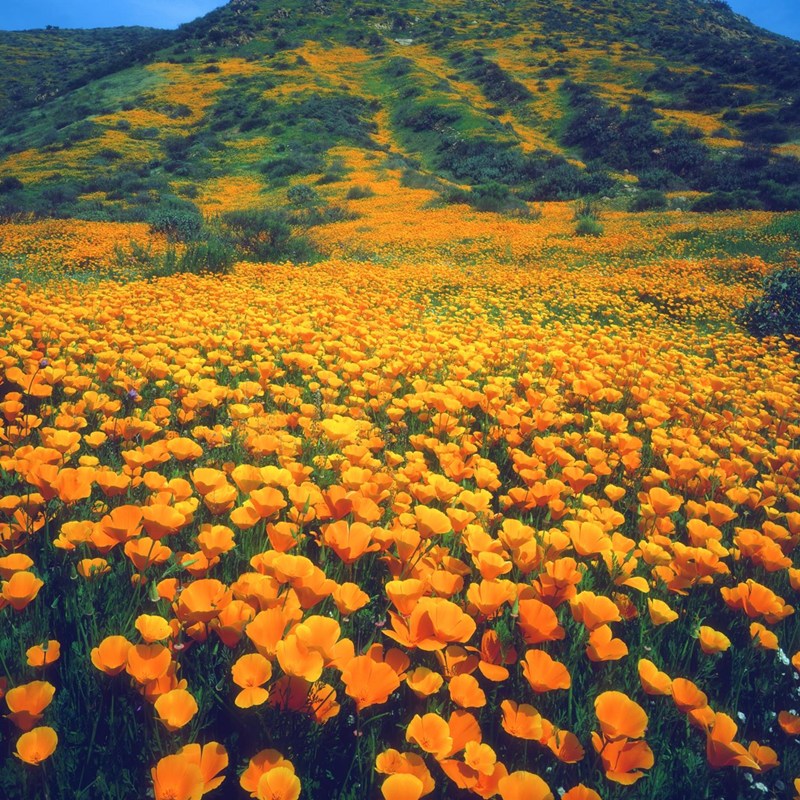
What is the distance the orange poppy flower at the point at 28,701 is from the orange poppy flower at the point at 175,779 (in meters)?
0.23

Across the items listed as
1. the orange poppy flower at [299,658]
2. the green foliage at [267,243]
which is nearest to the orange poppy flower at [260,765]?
the orange poppy flower at [299,658]

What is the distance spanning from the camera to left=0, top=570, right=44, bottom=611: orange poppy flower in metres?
1.01

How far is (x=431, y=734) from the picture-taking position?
92 cm

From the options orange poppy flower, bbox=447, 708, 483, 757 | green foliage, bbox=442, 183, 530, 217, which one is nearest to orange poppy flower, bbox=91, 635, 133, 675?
orange poppy flower, bbox=447, 708, 483, 757

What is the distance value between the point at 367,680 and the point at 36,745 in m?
0.54

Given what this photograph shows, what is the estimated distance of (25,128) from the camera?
38406 millimetres

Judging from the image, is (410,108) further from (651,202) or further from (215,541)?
(215,541)

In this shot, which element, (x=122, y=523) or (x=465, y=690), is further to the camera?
(x=122, y=523)

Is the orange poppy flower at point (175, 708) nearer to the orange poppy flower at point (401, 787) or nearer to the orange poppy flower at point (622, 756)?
the orange poppy flower at point (401, 787)

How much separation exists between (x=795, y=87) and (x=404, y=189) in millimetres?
38442

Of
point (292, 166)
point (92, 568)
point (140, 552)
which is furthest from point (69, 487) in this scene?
point (292, 166)

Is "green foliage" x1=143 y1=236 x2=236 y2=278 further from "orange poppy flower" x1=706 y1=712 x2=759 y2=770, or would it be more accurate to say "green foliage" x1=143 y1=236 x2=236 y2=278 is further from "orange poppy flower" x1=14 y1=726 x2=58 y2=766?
"orange poppy flower" x1=706 y1=712 x2=759 y2=770

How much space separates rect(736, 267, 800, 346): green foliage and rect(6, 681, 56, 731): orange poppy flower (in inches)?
297

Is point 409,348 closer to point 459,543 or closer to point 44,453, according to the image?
point 459,543
